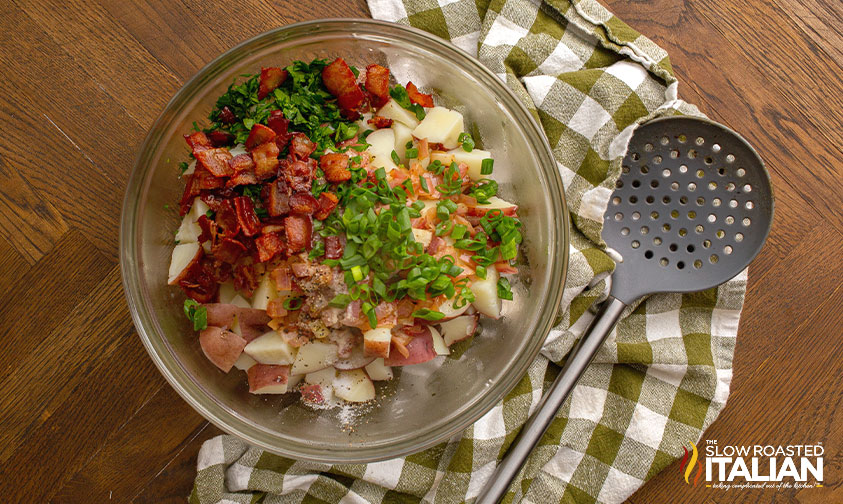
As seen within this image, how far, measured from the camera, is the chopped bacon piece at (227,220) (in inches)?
52.0

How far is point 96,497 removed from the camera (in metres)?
1.78

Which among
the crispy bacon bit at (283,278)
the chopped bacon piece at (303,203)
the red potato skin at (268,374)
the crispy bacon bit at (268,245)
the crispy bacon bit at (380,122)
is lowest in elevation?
the red potato skin at (268,374)

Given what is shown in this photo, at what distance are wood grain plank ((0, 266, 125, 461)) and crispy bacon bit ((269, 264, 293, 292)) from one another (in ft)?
2.46

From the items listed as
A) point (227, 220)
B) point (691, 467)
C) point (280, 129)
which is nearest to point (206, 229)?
point (227, 220)

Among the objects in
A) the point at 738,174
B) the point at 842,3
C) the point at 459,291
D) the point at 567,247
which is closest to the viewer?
the point at 459,291

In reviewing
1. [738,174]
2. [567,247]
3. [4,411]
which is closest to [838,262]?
[738,174]

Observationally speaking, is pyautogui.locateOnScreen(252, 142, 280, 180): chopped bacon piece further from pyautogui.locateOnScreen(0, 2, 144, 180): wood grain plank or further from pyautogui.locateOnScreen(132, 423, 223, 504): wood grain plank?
pyautogui.locateOnScreen(132, 423, 223, 504): wood grain plank

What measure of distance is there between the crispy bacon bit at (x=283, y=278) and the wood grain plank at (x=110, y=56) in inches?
31.3

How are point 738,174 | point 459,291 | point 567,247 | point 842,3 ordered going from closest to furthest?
point 459,291 < point 567,247 < point 738,174 < point 842,3

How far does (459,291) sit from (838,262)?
1376 millimetres

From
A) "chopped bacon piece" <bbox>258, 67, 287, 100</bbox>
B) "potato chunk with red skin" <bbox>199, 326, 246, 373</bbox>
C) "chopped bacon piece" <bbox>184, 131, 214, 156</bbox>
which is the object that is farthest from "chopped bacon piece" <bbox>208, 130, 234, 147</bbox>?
"potato chunk with red skin" <bbox>199, 326, 246, 373</bbox>

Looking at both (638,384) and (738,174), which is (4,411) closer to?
(638,384)

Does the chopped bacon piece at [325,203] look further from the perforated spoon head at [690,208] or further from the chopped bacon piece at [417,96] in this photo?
the perforated spoon head at [690,208]

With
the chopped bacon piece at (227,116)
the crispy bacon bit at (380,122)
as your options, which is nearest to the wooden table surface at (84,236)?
the chopped bacon piece at (227,116)
